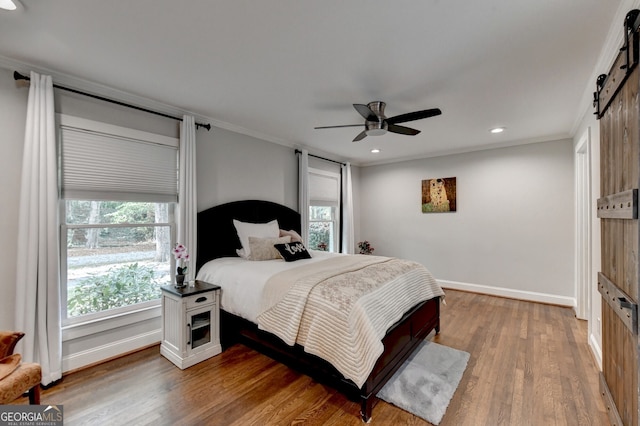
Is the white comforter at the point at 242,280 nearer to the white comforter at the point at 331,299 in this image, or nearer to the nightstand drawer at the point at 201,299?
the white comforter at the point at 331,299

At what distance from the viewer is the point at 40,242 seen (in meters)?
2.25

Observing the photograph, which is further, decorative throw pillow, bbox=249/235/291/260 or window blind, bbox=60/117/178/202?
decorative throw pillow, bbox=249/235/291/260

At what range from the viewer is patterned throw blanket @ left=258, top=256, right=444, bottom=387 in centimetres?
194

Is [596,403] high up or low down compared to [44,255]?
down

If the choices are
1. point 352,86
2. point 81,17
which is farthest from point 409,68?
point 81,17

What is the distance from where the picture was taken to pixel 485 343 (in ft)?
10.0

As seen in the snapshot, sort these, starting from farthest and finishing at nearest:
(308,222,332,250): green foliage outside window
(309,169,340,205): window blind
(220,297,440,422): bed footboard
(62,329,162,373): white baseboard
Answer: (308,222,332,250): green foliage outside window < (309,169,340,205): window blind < (62,329,162,373): white baseboard < (220,297,440,422): bed footboard

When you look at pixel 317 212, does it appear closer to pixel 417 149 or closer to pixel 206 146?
pixel 417 149

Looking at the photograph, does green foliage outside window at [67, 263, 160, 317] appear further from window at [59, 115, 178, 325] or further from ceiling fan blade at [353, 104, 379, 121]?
ceiling fan blade at [353, 104, 379, 121]

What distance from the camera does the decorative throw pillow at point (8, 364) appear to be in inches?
62.6

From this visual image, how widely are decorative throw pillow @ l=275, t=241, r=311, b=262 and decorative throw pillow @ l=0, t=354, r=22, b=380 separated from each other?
2190 mm

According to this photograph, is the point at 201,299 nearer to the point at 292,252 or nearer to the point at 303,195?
the point at 292,252

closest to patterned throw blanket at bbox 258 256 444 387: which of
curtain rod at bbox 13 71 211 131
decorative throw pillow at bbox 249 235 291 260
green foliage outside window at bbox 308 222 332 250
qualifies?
decorative throw pillow at bbox 249 235 291 260

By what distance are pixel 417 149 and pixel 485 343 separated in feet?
10.5
